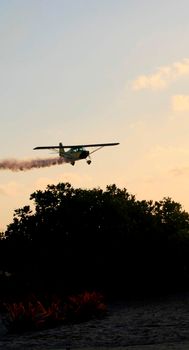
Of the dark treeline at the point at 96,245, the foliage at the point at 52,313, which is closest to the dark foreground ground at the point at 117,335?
the foliage at the point at 52,313

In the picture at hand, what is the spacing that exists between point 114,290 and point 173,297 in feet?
14.8

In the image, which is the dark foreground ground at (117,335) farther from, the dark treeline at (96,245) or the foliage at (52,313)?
the dark treeline at (96,245)

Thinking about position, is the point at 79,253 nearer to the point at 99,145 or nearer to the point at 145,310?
the point at 145,310

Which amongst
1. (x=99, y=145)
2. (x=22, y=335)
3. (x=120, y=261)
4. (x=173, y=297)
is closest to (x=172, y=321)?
(x=22, y=335)

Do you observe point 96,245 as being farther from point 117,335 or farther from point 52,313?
point 117,335

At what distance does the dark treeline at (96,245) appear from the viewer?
110 ft

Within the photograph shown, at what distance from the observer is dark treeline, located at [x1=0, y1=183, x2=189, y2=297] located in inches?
1324

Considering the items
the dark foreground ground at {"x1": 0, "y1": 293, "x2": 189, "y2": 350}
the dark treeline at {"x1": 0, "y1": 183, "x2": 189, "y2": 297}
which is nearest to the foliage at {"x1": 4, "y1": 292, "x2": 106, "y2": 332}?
the dark foreground ground at {"x1": 0, "y1": 293, "x2": 189, "y2": 350}

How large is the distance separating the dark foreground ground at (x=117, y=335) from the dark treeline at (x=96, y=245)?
28.8ft

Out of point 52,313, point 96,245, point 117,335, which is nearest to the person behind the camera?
point 117,335

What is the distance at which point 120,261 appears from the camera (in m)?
34.1

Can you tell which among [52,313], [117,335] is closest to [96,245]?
[52,313]

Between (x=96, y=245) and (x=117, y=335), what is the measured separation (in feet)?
60.1

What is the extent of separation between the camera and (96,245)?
35.2m
